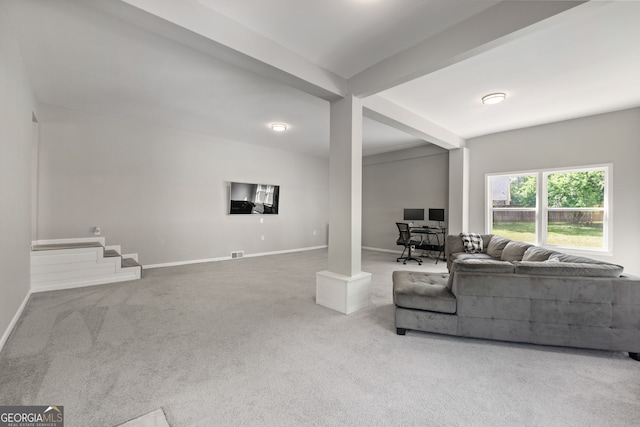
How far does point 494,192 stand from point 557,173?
3.58ft

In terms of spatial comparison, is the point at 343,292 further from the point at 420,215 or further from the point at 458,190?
the point at 420,215

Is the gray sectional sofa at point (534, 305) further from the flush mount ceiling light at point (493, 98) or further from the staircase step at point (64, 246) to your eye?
the staircase step at point (64, 246)

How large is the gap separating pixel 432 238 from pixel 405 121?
3.81 meters

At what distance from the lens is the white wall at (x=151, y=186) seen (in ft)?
14.9

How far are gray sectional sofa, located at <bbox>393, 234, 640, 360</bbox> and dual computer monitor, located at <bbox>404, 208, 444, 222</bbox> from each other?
3.98m

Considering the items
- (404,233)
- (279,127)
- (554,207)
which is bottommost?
(404,233)

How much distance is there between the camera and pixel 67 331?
8.63ft

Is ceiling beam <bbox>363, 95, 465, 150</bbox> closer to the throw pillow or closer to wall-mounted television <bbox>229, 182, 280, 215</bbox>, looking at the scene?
the throw pillow

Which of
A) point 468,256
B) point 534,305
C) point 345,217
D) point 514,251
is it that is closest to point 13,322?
point 345,217

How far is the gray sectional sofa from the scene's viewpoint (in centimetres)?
218

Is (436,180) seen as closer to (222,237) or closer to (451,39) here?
(451,39)

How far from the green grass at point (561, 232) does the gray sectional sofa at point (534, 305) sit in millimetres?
3174

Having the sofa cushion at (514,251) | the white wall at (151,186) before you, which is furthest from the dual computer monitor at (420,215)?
the white wall at (151,186)

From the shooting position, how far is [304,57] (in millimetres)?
2916
